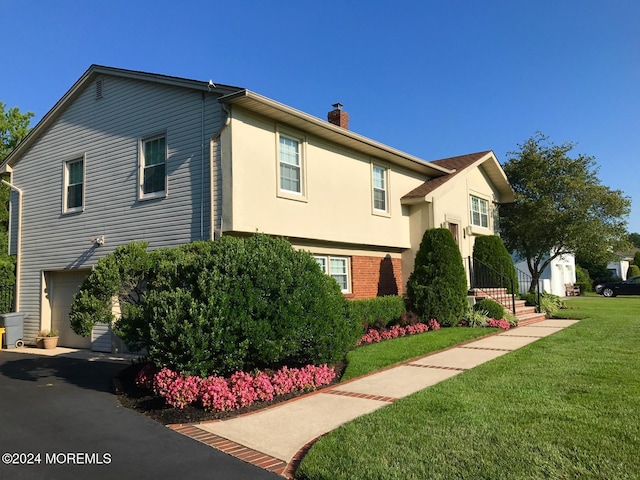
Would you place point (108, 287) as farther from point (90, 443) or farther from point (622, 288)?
point (622, 288)

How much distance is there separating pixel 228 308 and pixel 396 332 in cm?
668

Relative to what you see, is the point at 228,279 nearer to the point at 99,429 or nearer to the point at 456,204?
the point at 99,429

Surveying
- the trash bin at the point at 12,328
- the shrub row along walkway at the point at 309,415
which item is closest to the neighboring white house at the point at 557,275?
the shrub row along walkway at the point at 309,415

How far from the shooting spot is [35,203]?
15617 millimetres

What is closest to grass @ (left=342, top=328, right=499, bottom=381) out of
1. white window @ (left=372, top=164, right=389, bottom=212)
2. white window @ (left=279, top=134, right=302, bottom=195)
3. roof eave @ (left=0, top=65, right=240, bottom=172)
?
white window @ (left=279, top=134, right=302, bottom=195)

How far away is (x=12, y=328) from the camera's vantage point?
14.8 m

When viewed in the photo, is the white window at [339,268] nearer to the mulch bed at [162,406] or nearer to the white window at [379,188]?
the white window at [379,188]

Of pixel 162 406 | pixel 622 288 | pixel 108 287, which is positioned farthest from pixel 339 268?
pixel 622 288

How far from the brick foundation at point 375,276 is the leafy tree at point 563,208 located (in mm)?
7361

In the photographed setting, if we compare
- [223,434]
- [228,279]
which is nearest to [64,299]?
[228,279]

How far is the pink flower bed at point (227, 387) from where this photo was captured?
6512 millimetres

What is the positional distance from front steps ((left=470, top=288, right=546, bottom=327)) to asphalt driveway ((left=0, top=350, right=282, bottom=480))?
460 inches

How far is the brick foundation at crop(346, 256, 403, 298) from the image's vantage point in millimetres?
14844

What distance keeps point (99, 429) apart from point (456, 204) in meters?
14.8
